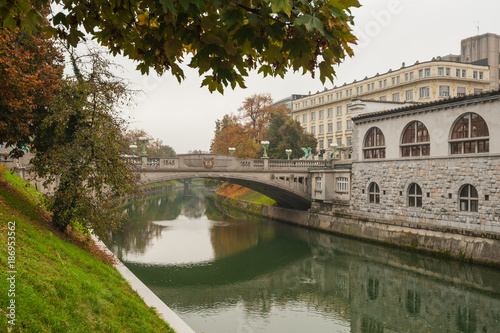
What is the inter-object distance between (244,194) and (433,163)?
2881 cm

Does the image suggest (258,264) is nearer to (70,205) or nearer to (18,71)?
(70,205)

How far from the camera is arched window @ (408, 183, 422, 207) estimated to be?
893 inches

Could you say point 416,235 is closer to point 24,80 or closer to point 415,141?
point 415,141

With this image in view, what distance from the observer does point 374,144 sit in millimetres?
26062

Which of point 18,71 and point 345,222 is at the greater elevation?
point 18,71

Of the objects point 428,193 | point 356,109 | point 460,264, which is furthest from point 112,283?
point 356,109

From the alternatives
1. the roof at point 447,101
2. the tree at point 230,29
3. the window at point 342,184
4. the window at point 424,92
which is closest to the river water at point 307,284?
the window at point 342,184

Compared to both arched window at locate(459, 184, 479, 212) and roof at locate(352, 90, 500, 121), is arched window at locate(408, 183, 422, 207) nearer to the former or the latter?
arched window at locate(459, 184, 479, 212)

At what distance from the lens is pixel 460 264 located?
18609mm

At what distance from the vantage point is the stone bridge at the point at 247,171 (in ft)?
90.3

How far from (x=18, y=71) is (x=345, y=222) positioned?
21604mm

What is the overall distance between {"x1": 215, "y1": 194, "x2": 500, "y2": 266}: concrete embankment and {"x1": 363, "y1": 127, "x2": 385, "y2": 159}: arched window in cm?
432

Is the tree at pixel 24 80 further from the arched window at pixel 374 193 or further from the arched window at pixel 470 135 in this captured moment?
the arched window at pixel 374 193

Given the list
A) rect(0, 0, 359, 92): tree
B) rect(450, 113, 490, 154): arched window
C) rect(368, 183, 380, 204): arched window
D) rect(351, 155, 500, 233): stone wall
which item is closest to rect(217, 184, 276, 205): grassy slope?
rect(368, 183, 380, 204): arched window
